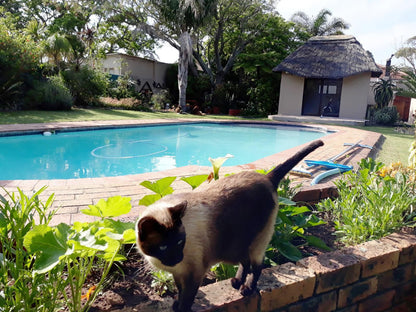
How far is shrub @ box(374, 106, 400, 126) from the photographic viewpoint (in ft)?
53.3

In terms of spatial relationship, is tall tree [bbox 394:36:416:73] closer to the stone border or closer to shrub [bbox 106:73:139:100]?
shrub [bbox 106:73:139:100]

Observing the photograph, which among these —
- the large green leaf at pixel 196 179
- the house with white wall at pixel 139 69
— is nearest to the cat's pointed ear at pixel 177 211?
the large green leaf at pixel 196 179

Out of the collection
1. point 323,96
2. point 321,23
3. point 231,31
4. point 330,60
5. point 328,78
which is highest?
point 321,23

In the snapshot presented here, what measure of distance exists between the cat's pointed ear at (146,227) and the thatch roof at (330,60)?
1841 centimetres

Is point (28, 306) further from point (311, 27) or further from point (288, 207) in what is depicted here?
point (311, 27)

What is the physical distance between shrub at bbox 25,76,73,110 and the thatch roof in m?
11.1

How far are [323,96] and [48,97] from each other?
15.8 meters

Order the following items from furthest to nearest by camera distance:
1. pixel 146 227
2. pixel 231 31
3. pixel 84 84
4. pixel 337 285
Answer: pixel 231 31, pixel 84 84, pixel 337 285, pixel 146 227

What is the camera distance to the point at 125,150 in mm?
8625

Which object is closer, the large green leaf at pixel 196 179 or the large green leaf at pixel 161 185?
the large green leaf at pixel 161 185

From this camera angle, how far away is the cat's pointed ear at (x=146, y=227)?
Result: 3.05ft

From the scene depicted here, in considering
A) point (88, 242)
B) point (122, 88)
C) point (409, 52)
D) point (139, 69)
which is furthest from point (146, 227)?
point (409, 52)

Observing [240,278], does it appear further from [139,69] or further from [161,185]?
[139,69]

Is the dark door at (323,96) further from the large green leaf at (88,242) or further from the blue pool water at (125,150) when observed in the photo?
the large green leaf at (88,242)
